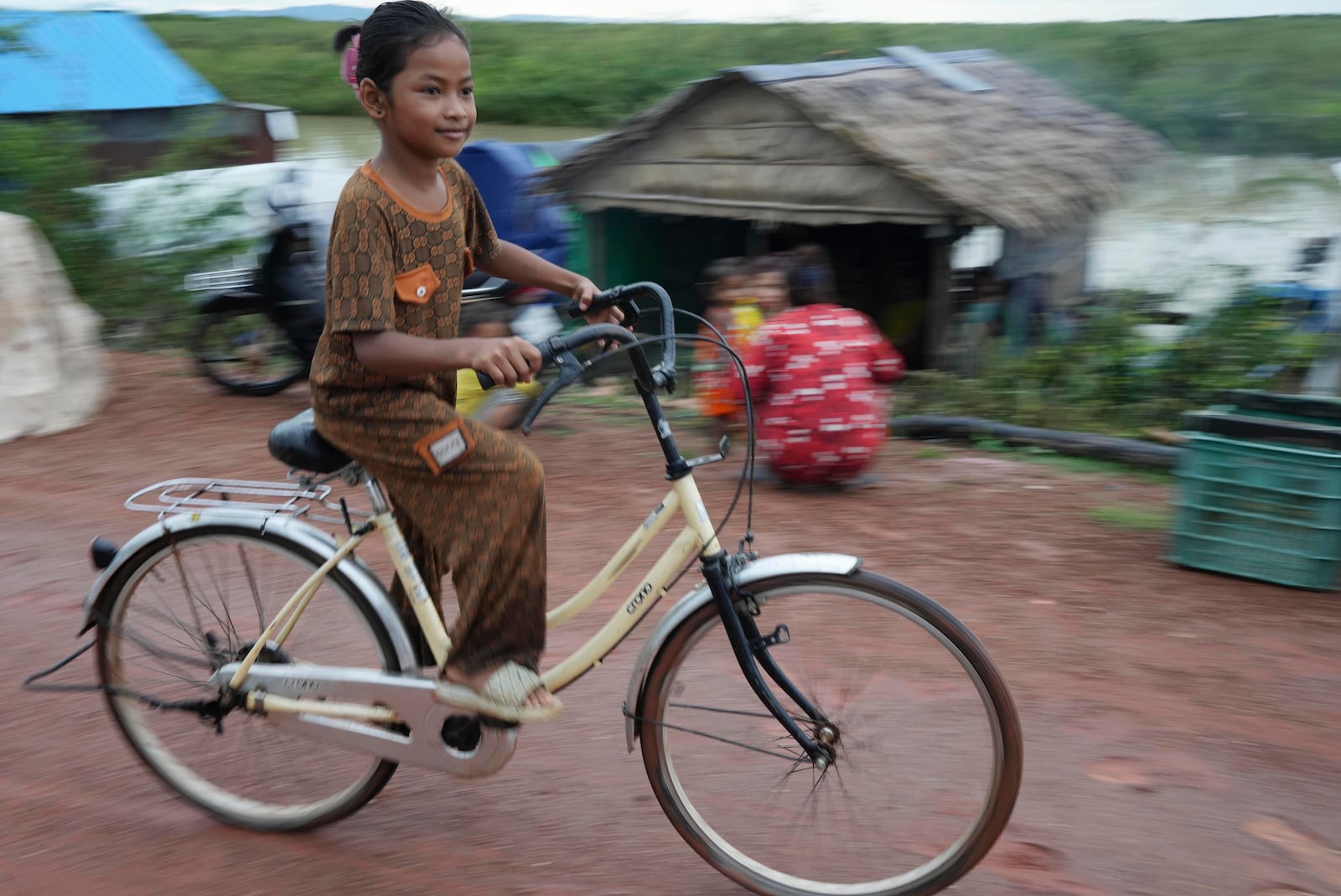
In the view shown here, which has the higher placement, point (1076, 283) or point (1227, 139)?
point (1227, 139)

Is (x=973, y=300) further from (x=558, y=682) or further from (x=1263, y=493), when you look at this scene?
(x=558, y=682)

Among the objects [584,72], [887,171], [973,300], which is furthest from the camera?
[584,72]

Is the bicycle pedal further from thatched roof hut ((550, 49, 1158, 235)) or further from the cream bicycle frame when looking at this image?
thatched roof hut ((550, 49, 1158, 235))

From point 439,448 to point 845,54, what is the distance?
57.2ft

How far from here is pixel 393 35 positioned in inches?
95.3

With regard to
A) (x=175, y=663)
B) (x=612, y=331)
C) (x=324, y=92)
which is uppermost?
(x=612, y=331)

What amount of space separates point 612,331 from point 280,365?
6.83 metres

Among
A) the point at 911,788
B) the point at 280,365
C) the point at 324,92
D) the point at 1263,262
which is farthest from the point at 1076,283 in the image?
the point at 324,92

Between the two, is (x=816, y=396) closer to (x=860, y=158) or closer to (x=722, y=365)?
(x=722, y=365)

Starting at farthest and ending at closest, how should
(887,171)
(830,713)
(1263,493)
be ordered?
(887,171)
(1263,493)
(830,713)

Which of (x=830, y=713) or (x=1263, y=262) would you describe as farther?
(x=1263, y=262)

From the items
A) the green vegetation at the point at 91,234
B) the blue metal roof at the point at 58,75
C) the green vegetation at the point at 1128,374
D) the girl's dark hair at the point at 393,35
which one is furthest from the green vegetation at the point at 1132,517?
the blue metal roof at the point at 58,75

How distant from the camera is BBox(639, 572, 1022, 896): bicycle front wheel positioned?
8.09 feet

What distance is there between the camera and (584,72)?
3384cm
